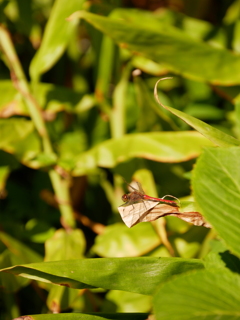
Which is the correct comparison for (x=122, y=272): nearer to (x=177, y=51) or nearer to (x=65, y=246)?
(x=65, y=246)

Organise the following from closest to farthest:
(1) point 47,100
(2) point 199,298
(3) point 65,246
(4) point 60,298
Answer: (2) point 199,298
(4) point 60,298
(3) point 65,246
(1) point 47,100

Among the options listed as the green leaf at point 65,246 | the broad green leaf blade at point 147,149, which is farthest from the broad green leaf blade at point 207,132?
the green leaf at point 65,246

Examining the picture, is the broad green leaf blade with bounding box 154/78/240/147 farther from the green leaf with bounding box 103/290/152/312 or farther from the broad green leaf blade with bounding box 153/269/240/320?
the green leaf with bounding box 103/290/152/312

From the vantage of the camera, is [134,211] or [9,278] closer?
[134,211]

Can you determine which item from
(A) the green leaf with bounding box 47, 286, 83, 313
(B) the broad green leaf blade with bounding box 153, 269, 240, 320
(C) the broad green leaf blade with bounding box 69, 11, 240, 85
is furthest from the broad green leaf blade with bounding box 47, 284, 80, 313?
(C) the broad green leaf blade with bounding box 69, 11, 240, 85

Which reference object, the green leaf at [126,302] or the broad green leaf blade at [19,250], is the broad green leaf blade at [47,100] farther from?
the green leaf at [126,302]

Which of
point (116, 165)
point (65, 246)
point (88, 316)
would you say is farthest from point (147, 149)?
point (88, 316)

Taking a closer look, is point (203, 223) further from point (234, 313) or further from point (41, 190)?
point (41, 190)
